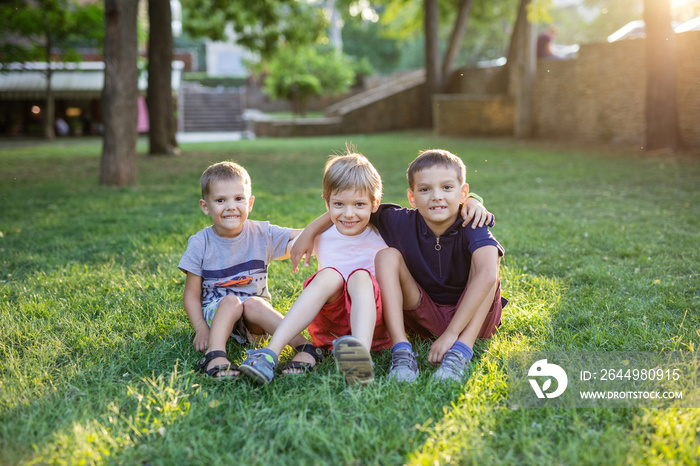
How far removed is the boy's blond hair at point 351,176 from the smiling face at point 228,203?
0.43m

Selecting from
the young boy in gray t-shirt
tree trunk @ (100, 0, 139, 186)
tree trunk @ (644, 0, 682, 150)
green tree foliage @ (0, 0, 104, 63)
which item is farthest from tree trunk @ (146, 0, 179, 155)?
the young boy in gray t-shirt

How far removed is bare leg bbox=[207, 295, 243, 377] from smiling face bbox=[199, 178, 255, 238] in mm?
365

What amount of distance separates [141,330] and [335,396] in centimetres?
129

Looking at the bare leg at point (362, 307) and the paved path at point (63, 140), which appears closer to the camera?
the bare leg at point (362, 307)

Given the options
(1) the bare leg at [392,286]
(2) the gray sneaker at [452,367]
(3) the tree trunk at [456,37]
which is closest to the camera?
(2) the gray sneaker at [452,367]

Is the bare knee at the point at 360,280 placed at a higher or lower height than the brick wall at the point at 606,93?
lower

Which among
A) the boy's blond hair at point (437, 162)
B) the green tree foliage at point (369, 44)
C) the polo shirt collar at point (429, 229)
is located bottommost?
the polo shirt collar at point (429, 229)

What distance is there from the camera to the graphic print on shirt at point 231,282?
9.54 feet

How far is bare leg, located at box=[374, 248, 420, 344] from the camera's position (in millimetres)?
2637

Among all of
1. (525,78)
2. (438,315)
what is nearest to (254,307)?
(438,315)

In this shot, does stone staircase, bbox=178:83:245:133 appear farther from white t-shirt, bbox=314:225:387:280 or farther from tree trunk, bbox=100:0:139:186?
white t-shirt, bbox=314:225:387:280

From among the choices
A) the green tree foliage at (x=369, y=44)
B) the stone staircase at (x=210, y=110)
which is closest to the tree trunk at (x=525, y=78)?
the stone staircase at (x=210, y=110)

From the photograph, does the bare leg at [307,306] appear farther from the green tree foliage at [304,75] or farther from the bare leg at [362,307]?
the green tree foliage at [304,75]

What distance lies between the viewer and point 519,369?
2.50 meters
